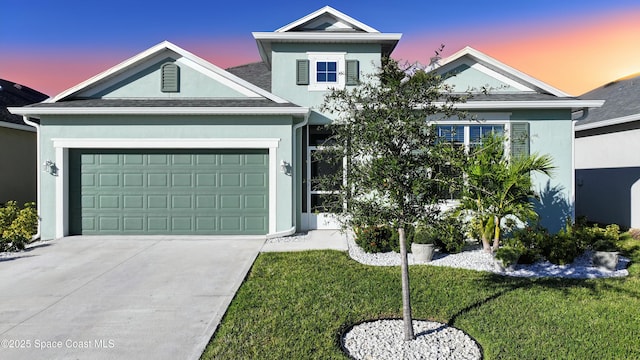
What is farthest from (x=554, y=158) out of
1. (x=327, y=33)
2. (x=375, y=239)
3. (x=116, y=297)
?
(x=116, y=297)

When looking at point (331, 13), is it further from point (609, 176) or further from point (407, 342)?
point (609, 176)

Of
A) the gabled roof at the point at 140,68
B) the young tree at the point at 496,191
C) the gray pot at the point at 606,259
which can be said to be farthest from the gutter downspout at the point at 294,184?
the gray pot at the point at 606,259

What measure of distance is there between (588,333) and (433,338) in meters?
1.84

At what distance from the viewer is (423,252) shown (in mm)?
7293

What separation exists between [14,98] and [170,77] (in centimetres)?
924

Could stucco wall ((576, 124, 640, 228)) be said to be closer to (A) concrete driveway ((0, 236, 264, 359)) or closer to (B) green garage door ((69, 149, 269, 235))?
(B) green garage door ((69, 149, 269, 235))

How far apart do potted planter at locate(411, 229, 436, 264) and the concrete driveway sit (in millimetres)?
3353

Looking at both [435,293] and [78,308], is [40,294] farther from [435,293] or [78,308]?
[435,293]

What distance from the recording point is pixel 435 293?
5.47m

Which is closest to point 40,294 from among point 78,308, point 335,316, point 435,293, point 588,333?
point 78,308

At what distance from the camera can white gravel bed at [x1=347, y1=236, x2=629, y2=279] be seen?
6617 mm

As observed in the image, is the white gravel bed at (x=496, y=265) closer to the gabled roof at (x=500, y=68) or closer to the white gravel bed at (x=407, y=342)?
the white gravel bed at (x=407, y=342)

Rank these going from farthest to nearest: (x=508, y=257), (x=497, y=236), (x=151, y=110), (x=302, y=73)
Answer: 1. (x=302, y=73)
2. (x=151, y=110)
3. (x=497, y=236)
4. (x=508, y=257)

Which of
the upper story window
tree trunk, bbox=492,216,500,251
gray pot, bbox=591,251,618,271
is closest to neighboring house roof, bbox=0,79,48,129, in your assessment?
the upper story window
